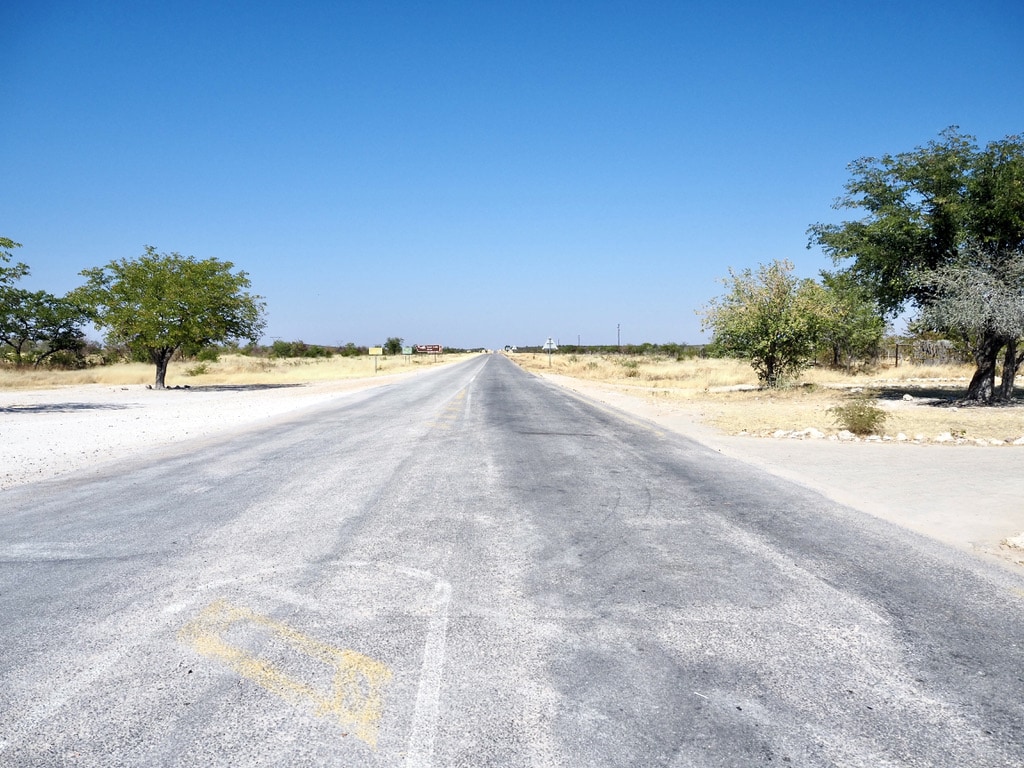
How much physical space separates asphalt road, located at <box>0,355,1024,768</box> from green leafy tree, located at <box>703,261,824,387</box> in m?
18.3

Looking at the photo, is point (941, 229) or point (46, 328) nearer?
point (941, 229)

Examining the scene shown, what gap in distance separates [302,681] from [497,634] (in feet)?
3.46

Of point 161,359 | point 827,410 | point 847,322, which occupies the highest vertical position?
point 847,322

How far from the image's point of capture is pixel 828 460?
960 centimetres

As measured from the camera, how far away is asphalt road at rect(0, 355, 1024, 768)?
251 centimetres

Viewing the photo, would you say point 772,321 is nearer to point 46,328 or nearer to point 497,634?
point 497,634

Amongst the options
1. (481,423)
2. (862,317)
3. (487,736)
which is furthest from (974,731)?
(862,317)

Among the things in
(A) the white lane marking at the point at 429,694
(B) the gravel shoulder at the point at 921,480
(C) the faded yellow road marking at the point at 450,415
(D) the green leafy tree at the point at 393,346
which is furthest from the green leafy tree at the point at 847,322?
(D) the green leafy tree at the point at 393,346

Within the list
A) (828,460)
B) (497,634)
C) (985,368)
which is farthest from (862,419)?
(497,634)

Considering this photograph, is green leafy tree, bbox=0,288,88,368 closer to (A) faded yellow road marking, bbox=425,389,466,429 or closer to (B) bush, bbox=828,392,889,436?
(A) faded yellow road marking, bbox=425,389,466,429

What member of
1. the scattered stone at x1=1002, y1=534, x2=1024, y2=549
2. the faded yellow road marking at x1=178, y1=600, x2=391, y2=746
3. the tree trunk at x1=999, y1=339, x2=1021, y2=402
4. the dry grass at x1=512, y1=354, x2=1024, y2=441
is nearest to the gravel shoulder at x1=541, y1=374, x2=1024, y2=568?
the scattered stone at x1=1002, y1=534, x2=1024, y2=549

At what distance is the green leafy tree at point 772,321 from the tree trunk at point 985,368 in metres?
5.93

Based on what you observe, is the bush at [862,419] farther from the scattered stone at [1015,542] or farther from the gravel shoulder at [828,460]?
the scattered stone at [1015,542]

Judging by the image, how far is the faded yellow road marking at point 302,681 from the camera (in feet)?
8.77
